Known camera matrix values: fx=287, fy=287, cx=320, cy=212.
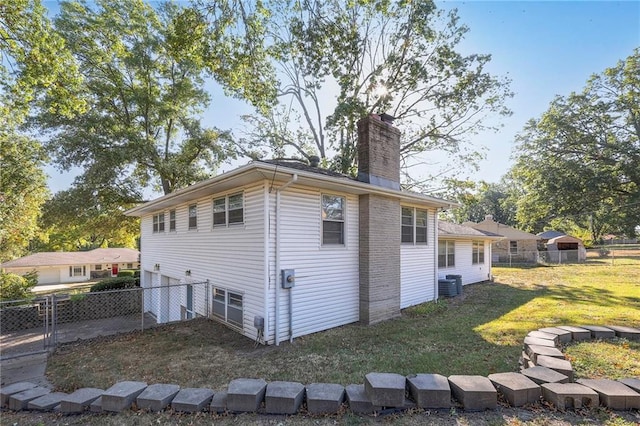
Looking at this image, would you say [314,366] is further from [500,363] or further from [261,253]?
[500,363]

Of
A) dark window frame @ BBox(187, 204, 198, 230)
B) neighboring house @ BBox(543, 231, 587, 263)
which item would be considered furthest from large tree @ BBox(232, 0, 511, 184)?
neighboring house @ BBox(543, 231, 587, 263)

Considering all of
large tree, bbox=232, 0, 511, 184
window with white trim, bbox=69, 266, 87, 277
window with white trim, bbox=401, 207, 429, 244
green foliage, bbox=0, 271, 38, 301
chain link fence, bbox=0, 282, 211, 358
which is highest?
large tree, bbox=232, 0, 511, 184

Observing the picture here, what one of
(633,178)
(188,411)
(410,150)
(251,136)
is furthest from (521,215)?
(188,411)

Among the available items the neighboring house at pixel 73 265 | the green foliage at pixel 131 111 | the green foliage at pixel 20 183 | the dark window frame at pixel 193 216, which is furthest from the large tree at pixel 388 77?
the neighboring house at pixel 73 265

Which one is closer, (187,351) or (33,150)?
(187,351)

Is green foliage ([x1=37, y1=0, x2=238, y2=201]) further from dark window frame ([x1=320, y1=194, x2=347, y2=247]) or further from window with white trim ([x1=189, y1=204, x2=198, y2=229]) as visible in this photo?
dark window frame ([x1=320, y1=194, x2=347, y2=247])

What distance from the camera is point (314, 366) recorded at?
5.02m

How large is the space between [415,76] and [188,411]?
1733 cm

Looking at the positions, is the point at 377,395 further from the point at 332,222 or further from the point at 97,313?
the point at 97,313

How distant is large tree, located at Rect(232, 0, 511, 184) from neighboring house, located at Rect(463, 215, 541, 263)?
13.7 m

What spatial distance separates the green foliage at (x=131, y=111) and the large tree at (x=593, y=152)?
2416cm

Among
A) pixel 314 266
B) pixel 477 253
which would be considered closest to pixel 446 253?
pixel 477 253

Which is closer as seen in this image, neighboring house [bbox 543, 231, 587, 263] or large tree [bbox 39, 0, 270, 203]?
large tree [bbox 39, 0, 270, 203]

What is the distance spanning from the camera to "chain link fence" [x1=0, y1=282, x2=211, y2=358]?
919 cm
